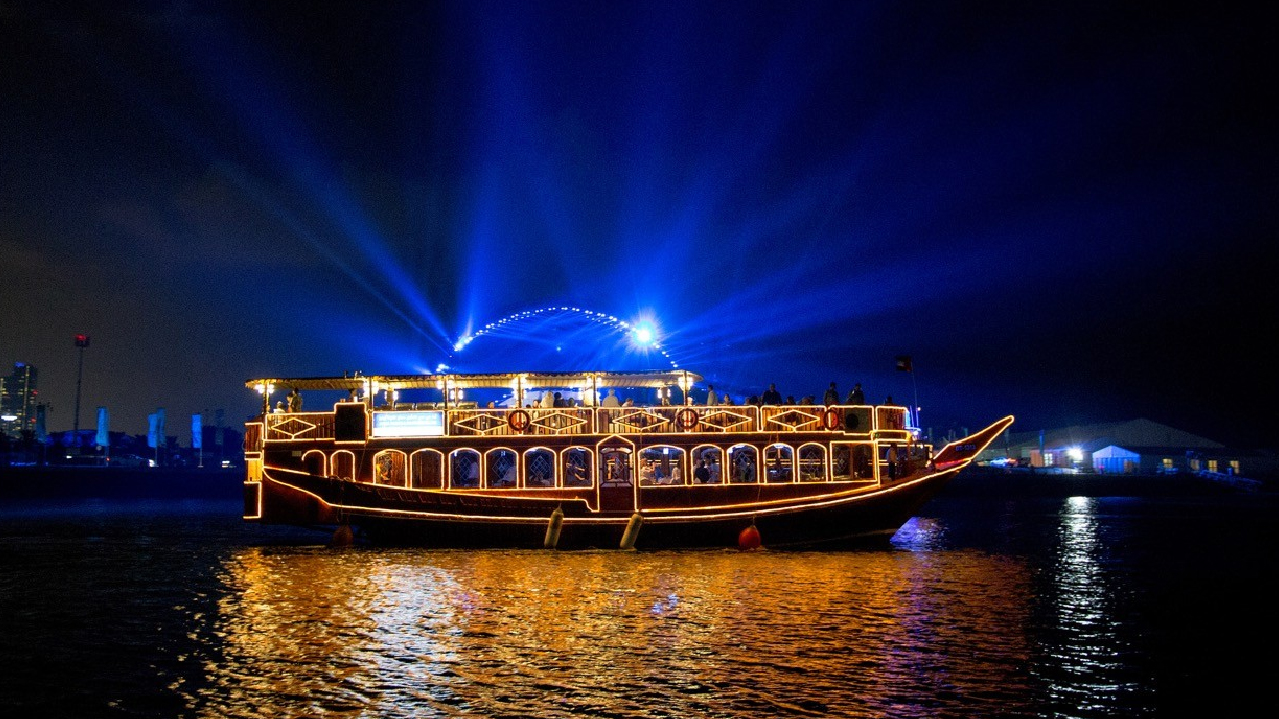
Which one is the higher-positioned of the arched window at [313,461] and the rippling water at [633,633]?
the arched window at [313,461]

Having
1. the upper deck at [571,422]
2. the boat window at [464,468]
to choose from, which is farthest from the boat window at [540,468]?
the boat window at [464,468]

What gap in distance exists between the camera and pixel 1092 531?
157ft

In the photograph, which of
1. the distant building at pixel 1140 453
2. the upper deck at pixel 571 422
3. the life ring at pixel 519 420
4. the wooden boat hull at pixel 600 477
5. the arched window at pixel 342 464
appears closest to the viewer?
the wooden boat hull at pixel 600 477

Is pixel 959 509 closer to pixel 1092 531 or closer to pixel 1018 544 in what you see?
pixel 1092 531

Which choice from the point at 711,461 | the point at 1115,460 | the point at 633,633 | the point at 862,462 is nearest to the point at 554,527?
the point at 711,461

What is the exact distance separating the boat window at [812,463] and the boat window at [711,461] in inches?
115

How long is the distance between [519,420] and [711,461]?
7.75 metres

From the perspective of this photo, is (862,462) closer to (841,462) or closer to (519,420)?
(841,462)

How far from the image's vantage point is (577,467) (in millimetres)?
38125

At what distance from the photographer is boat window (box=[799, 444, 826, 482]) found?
1412 inches

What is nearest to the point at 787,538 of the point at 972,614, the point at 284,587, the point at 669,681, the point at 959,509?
the point at 972,614

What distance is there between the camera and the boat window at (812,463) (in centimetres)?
3588

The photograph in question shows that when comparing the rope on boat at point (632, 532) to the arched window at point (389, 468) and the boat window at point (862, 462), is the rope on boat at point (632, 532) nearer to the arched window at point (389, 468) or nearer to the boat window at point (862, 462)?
the boat window at point (862, 462)

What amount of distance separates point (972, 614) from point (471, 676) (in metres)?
11.8
